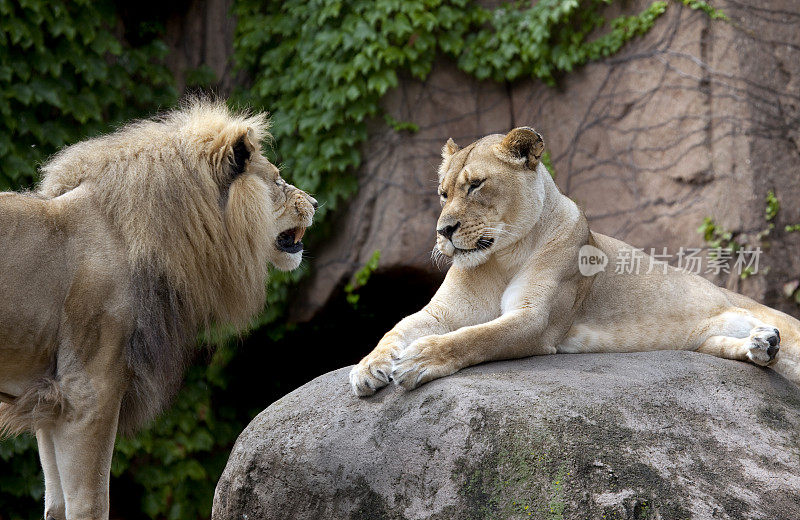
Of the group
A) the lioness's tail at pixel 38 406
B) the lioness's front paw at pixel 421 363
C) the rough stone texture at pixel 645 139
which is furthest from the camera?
the rough stone texture at pixel 645 139

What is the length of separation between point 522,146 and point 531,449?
1429 millimetres

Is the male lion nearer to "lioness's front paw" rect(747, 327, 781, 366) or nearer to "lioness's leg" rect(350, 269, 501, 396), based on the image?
"lioness's leg" rect(350, 269, 501, 396)

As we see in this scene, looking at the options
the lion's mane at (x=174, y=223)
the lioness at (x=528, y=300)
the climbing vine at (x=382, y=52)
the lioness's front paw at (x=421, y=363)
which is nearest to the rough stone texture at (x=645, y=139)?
the climbing vine at (x=382, y=52)

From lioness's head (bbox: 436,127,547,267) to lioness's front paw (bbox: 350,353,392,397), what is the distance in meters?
0.64

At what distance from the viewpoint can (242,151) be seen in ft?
13.1

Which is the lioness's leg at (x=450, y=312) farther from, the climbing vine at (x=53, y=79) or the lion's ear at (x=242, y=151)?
the climbing vine at (x=53, y=79)

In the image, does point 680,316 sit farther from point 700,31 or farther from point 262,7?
point 262,7

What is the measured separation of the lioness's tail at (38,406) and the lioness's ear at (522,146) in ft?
7.04

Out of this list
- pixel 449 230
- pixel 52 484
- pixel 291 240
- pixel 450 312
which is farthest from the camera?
pixel 291 240

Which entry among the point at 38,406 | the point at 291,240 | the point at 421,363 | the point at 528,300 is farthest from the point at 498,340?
the point at 38,406

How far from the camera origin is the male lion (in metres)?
3.44

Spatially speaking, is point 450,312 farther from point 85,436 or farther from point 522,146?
point 85,436

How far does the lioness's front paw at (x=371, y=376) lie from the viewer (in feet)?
11.1

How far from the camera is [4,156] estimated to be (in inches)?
241
